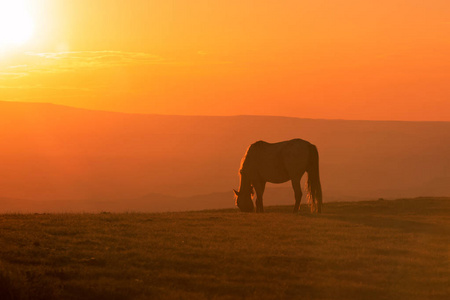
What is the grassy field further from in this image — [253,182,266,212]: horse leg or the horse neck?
the horse neck

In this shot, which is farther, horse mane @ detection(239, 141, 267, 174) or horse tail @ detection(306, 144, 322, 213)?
horse mane @ detection(239, 141, 267, 174)

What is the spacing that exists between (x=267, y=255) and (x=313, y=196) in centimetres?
1268

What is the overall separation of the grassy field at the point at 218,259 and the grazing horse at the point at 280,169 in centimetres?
530

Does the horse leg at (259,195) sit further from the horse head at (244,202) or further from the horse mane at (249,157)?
the horse mane at (249,157)

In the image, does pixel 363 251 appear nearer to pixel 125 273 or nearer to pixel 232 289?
pixel 232 289

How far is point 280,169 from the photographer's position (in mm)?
29812

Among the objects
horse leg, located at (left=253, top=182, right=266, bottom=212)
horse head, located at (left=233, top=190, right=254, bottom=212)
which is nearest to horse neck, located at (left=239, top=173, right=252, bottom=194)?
horse head, located at (left=233, top=190, right=254, bottom=212)

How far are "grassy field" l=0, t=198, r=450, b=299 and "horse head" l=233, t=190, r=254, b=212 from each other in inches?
269

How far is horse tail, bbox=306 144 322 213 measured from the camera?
2858 centimetres

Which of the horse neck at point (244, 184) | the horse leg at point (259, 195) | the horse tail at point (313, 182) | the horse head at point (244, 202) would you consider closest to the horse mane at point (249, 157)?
the horse neck at point (244, 184)

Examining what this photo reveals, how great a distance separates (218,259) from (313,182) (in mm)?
13622

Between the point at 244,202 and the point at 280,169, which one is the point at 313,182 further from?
the point at 244,202

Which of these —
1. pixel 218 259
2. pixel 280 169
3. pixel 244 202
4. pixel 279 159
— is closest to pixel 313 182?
pixel 280 169

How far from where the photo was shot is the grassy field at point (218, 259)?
13.2m
